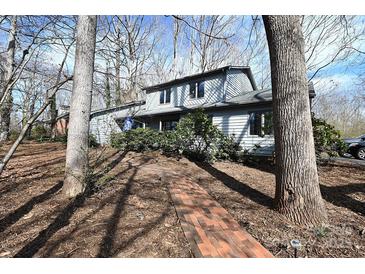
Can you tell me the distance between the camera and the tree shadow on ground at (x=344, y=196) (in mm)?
3590

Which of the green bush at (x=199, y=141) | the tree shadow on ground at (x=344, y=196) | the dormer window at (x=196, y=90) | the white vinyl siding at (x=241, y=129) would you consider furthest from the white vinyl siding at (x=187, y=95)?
the tree shadow on ground at (x=344, y=196)

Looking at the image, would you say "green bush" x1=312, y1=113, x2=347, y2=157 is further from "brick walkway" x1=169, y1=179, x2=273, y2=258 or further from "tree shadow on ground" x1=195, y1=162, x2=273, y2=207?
"brick walkway" x1=169, y1=179, x2=273, y2=258

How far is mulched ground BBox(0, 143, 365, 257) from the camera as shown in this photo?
2.10 meters

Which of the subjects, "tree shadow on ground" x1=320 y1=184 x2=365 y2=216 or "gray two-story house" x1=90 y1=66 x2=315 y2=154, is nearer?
"tree shadow on ground" x1=320 y1=184 x2=365 y2=216

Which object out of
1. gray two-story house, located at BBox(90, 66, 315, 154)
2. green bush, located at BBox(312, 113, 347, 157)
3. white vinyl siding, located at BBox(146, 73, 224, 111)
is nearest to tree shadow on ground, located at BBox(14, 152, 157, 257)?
gray two-story house, located at BBox(90, 66, 315, 154)

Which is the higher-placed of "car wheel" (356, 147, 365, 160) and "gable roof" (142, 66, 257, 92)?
"gable roof" (142, 66, 257, 92)

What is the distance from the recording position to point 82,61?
360cm

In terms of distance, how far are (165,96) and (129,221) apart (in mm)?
14623

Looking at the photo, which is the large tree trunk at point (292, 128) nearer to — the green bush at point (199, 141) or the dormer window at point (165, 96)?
the green bush at point (199, 141)

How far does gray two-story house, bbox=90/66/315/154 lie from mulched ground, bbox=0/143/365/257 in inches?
192

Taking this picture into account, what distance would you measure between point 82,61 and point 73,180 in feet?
6.49

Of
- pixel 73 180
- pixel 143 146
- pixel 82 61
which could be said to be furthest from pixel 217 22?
pixel 73 180

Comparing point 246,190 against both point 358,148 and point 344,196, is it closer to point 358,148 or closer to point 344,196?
point 344,196
